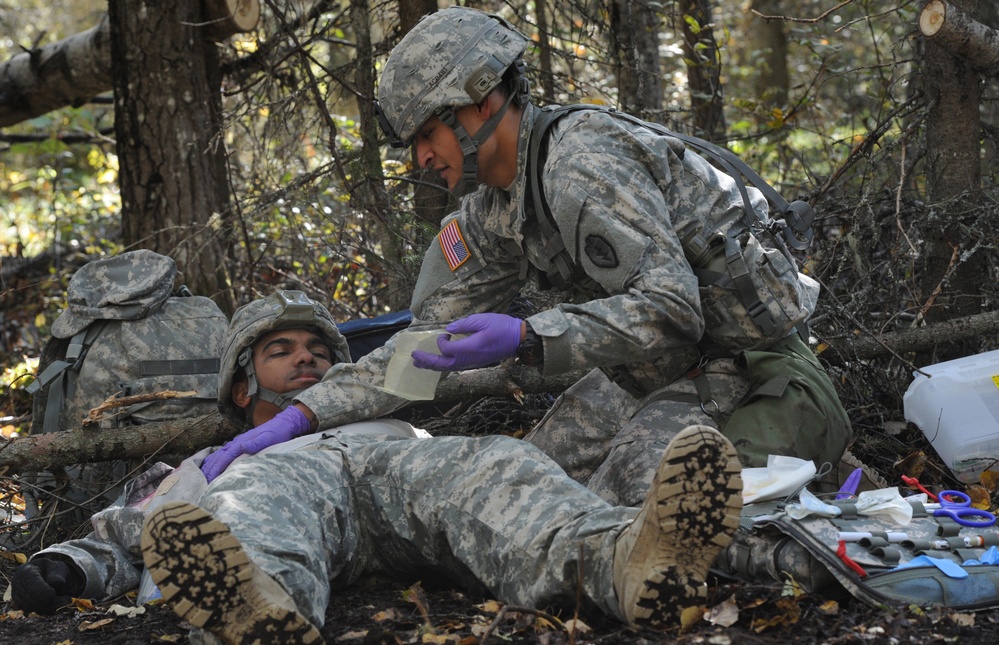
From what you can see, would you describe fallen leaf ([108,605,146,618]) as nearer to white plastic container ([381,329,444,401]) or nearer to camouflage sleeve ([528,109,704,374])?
white plastic container ([381,329,444,401])

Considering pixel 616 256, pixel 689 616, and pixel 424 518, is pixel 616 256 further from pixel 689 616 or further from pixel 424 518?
pixel 689 616

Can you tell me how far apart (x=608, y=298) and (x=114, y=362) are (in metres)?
2.46

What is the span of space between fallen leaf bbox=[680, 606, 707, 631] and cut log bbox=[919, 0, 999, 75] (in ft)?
10.6

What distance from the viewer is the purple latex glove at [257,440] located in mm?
3420

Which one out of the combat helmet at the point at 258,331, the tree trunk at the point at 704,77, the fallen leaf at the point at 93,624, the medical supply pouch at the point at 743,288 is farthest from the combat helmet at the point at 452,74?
the tree trunk at the point at 704,77

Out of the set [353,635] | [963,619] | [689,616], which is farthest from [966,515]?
[353,635]

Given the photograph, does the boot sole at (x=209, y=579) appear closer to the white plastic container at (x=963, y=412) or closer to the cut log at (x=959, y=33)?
the white plastic container at (x=963, y=412)

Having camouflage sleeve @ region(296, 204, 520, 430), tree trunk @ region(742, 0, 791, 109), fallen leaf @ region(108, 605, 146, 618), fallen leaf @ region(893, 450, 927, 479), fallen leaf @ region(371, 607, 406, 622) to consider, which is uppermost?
tree trunk @ region(742, 0, 791, 109)

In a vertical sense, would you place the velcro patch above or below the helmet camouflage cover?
below

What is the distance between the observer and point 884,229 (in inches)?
199

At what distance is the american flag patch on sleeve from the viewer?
12.8 ft

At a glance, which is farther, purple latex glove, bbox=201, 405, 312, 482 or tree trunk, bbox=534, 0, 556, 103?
tree trunk, bbox=534, 0, 556, 103

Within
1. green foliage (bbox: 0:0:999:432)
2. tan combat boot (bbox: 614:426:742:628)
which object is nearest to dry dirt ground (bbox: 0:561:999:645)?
tan combat boot (bbox: 614:426:742:628)

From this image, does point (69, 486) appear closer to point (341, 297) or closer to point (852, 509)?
point (341, 297)
